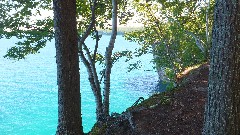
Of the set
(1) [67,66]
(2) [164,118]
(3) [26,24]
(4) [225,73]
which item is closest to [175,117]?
(2) [164,118]

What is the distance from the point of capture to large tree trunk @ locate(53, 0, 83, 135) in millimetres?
5473

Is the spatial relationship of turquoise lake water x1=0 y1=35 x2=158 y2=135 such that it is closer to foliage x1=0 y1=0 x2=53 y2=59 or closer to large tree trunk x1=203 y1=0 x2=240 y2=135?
foliage x1=0 y1=0 x2=53 y2=59

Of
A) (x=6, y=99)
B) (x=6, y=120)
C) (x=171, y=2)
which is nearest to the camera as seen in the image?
(x=171, y=2)

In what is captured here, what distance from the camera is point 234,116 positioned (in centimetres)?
352

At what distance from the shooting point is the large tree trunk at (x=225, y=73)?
3.25 metres

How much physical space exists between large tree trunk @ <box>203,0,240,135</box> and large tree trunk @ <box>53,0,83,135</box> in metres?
2.86

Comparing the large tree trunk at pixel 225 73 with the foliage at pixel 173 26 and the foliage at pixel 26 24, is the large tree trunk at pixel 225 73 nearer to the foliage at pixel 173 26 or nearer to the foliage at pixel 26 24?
the foliage at pixel 26 24

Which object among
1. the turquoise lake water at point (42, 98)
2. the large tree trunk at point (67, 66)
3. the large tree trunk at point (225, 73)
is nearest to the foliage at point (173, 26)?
the large tree trunk at point (67, 66)

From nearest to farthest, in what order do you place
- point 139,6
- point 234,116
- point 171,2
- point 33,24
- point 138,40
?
point 234,116, point 33,24, point 171,2, point 139,6, point 138,40

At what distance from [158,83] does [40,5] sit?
49.1m

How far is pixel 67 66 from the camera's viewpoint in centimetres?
561

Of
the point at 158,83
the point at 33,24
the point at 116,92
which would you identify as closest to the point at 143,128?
the point at 33,24

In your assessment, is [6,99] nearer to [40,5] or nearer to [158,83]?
[158,83]

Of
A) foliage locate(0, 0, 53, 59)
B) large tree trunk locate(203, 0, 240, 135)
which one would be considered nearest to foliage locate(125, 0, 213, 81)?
foliage locate(0, 0, 53, 59)
